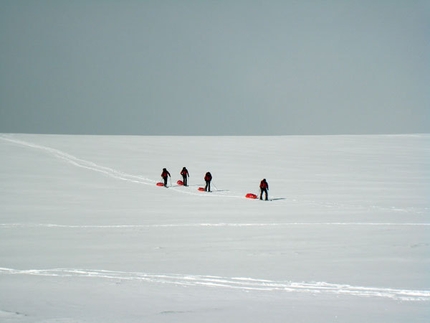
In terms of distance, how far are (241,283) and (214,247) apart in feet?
10.9

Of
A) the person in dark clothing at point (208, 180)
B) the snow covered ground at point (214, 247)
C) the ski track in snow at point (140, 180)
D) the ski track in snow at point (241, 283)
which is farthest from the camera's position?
the person in dark clothing at point (208, 180)

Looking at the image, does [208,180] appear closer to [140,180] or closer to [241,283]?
[140,180]

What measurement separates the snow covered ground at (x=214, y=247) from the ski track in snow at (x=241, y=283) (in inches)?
1.0

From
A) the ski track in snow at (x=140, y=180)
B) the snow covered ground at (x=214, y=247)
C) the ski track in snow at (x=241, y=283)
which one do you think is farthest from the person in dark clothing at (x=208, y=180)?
the ski track in snow at (x=241, y=283)

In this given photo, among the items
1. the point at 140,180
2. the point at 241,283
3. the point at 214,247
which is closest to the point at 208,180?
the point at 140,180

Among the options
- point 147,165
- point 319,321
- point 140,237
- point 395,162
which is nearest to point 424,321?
point 319,321

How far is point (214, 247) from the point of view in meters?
12.8

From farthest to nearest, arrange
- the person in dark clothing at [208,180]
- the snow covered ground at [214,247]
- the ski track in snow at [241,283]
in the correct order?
the person in dark clothing at [208,180]
the ski track in snow at [241,283]
the snow covered ground at [214,247]

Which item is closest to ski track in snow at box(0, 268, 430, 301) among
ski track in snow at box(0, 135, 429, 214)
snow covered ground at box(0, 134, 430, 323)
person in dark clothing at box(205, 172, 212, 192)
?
snow covered ground at box(0, 134, 430, 323)

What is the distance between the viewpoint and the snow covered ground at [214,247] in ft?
27.0

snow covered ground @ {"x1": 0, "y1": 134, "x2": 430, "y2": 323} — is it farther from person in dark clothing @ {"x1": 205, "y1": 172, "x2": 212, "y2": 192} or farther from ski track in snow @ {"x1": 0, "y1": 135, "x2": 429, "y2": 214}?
person in dark clothing @ {"x1": 205, "y1": 172, "x2": 212, "y2": 192}

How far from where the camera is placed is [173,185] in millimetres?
27781

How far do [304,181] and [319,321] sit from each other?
2178cm

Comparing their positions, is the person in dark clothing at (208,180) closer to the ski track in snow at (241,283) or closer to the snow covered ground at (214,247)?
the snow covered ground at (214,247)
